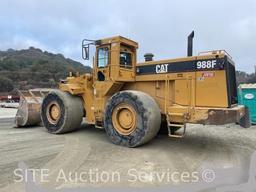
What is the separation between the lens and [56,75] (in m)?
43.5

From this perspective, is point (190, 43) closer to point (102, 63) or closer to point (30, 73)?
point (102, 63)

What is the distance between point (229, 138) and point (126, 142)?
12.2 feet

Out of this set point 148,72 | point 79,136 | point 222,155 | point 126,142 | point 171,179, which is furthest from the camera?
point 79,136

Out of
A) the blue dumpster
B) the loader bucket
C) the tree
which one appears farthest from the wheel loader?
the tree

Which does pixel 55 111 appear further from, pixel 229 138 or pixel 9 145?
pixel 229 138

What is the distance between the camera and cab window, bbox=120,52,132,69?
915cm

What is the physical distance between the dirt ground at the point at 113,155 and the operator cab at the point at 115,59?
189cm

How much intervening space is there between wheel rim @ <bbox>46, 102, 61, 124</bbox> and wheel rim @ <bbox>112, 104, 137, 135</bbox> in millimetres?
2605

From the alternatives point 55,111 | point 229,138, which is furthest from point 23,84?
point 229,138

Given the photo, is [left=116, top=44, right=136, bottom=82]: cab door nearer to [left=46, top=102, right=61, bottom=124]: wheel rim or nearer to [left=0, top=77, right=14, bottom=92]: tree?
[left=46, top=102, right=61, bottom=124]: wheel rim

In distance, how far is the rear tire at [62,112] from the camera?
32.1 ft

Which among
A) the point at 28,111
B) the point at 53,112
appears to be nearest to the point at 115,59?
the point at 53,112

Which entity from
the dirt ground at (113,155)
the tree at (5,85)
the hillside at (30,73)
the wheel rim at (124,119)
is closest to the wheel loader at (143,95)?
the wheel rim at (124,119)

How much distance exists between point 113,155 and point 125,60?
3.36 m
